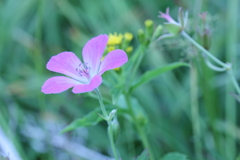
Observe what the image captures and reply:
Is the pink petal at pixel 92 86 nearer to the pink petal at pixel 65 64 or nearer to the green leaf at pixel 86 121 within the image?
the pink petal at pixel 65 64

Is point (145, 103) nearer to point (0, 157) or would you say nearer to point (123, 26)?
point (123, 26)

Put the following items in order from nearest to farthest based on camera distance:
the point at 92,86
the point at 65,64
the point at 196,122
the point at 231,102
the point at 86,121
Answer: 1. the point at 92,86
2. the point at 65,64
3. the point at 86,121
4. the point at 196,122
5. the point at 231,102

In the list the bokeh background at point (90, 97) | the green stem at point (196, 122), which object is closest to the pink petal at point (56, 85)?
the bokeh background at point (90, 97)

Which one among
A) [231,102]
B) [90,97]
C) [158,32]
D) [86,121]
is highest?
[158,32]

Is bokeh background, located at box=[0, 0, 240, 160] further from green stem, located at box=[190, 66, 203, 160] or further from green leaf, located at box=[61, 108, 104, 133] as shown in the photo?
green leaf, located at box=[61, 108, 104, 133]

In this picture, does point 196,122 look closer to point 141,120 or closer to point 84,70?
point 141,120

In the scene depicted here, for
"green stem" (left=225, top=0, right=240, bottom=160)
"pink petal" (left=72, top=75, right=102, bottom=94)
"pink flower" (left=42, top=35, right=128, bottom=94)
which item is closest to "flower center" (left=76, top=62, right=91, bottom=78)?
"pink flower" (left=42, top=35, right=128, bottom=94)

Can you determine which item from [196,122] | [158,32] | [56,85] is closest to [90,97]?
[196,122]

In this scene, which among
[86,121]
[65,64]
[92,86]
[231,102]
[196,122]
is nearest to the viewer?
[92,86]
